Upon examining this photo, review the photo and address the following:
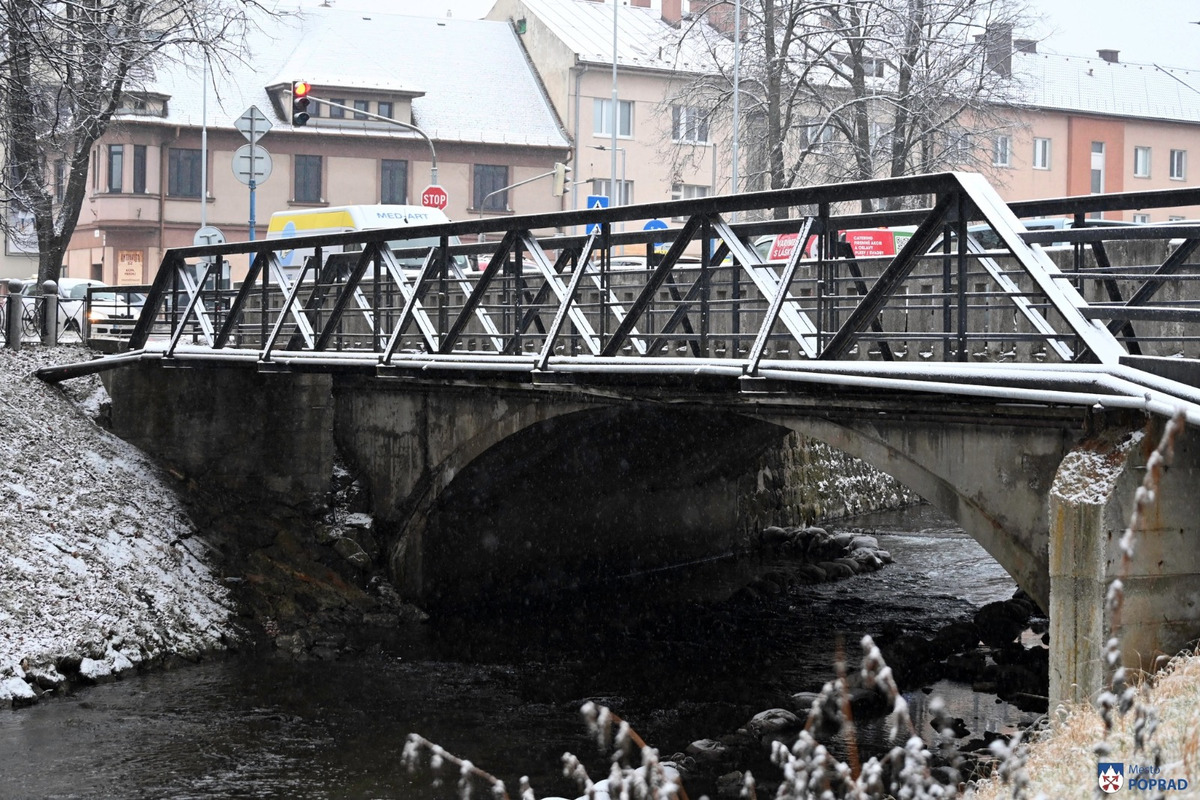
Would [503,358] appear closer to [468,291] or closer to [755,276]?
[468,291]

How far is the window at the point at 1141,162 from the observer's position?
58.3 meters

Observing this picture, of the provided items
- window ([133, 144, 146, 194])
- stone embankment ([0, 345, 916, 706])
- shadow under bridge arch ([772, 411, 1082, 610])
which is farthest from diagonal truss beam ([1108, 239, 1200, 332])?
window ([133, 144, 146, 194])

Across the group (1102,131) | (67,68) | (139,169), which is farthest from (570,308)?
(1102,131)

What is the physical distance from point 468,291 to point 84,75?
258 inches

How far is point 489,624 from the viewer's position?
18.8 metres

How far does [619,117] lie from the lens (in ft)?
177

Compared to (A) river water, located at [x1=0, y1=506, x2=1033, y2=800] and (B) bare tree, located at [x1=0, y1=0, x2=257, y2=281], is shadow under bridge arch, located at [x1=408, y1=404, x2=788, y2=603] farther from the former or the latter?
(B) bare tree, located at [x1=0, y1=0, x2=257, y2=281]

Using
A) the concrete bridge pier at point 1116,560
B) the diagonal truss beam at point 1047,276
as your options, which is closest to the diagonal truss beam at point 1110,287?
the diagonal truss beam at point 1047,276

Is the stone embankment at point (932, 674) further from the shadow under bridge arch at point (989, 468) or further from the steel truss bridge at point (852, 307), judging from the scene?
the steel truss bridge at point (852, 307)

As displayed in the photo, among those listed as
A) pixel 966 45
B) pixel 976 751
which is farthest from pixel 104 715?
pixel 966 45

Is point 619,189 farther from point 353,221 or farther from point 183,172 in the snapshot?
point 353,221

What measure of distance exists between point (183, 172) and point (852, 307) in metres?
39.6

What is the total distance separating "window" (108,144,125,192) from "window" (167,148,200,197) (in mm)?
1538

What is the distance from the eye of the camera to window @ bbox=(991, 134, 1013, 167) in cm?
3525
